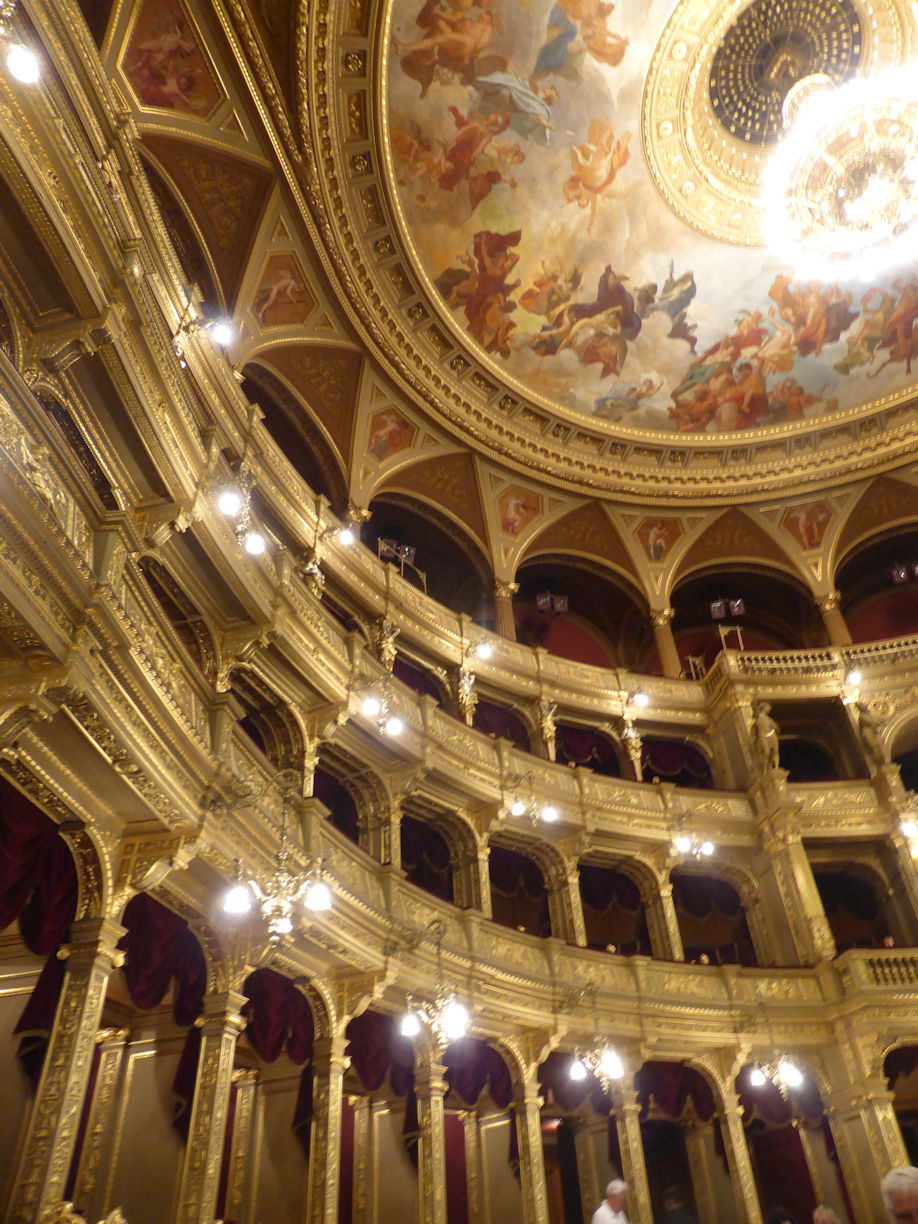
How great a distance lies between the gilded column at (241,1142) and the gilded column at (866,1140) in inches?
326

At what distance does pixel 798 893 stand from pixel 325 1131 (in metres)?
9.14

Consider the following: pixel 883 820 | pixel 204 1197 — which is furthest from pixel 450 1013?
pixel 883 820

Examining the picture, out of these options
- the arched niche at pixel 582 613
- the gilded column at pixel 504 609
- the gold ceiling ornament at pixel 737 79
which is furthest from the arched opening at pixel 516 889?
the gold ceiling ornament at pixel 737 79

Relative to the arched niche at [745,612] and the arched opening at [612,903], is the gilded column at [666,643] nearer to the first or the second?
the arched niche at [745,612]

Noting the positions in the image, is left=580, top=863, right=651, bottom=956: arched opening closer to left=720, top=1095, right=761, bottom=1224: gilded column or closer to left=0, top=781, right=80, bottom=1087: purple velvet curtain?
left=720, top=1095, right=761, bottom=1224: gilded column

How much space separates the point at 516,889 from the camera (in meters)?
14.9

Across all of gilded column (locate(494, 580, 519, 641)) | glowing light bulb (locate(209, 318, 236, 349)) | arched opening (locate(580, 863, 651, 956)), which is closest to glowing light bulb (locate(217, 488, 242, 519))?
glowing light bulb (locate(209, 318, 236, 349))

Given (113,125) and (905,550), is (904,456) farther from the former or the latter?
(113,125)

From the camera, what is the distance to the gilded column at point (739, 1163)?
1146 centimetres

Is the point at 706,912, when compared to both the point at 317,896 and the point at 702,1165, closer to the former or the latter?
the point at 702,1165

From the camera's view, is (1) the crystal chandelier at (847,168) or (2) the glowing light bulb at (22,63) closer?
(2) the glowing light bulb at (22,63)

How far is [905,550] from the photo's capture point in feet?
69.8

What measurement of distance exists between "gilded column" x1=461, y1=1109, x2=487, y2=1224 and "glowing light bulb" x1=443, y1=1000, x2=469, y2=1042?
101 inches

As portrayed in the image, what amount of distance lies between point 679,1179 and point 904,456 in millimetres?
16064
